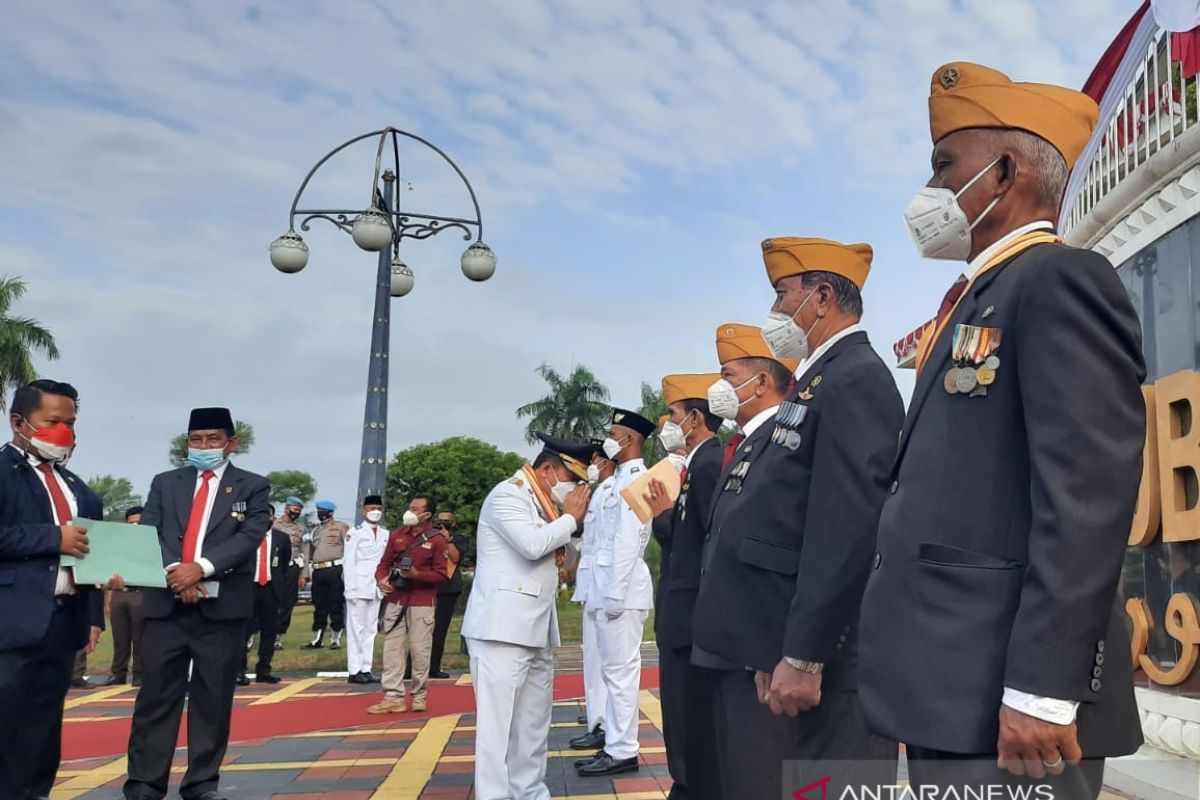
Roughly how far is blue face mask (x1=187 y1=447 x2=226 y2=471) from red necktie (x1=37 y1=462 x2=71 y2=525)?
2.50 feet

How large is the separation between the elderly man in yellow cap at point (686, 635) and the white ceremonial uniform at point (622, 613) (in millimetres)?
1255

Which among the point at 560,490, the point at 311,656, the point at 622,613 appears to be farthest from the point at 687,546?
the point at 311,656

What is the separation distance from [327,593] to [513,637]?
39.6ft

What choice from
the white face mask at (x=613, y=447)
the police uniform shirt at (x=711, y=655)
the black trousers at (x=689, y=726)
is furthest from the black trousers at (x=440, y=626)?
the police uniform shirt at (x=711, y=655)

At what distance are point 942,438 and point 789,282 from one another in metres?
1.61

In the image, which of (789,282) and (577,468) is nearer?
(789,282)

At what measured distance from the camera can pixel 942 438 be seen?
201 cm

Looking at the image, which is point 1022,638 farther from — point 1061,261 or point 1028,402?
point 1061,261

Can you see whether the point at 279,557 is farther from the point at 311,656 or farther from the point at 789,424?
the point at 789,424

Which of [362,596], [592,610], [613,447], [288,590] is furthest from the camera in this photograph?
[288,590]

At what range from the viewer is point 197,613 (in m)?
5.57

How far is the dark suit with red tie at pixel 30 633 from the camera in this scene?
15.5 feet

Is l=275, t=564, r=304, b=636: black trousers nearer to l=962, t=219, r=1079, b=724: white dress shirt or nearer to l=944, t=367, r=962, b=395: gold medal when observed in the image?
l=944, t=367, r=962, b=395: gold medal

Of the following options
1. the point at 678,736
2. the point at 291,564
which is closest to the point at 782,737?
the point at 678,736
